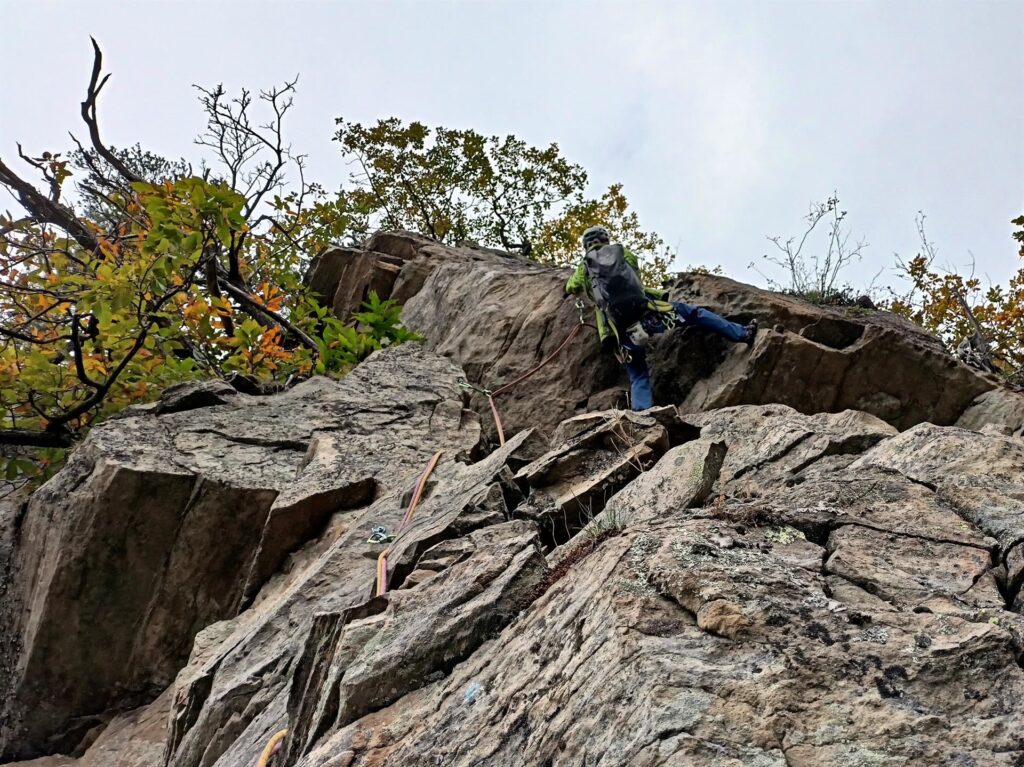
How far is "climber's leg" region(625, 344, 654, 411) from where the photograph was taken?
28.0 ft

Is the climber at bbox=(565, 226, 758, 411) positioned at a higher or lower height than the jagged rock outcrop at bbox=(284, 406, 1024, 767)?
higher

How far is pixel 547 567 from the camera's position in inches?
159

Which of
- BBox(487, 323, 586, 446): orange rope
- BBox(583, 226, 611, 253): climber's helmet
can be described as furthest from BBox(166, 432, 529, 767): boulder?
BBox(583, 226, 611, 253): climber's helmet

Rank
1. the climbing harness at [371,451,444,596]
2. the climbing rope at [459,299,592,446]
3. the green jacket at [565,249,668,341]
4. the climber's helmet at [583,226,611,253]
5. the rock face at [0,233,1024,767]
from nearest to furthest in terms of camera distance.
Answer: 1. the rock face at [0,233,1024,767]
2. the climbing harness at [371,451,444,596]
3. the green jacket at [565,249,668,341]
4. the climbing rope at [459,299,592,446]
5. the climber's helmet at [583,226,611,253]

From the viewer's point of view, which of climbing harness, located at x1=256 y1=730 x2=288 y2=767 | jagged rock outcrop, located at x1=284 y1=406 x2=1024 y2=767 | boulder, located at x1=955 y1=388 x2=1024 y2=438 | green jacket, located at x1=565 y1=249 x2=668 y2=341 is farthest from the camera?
green jacket, located at x1=565 y1=249 x2=668 y2=341

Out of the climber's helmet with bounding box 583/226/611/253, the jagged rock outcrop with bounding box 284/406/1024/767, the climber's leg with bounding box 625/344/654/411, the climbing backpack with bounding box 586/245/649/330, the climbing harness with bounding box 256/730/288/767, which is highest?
the climber's helmet with bounding box 583/226/611/253

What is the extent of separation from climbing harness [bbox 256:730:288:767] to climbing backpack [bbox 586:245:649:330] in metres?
5.87

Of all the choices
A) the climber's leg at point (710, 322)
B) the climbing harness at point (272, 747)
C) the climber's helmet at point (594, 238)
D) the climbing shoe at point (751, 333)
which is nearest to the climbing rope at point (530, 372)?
the climber's helmet at point (594, 238)

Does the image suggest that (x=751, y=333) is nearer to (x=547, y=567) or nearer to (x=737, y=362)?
(x=737, y=362)

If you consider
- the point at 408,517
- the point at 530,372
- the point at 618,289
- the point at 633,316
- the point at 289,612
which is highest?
the point at 618,289

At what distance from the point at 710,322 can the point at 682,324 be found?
34 centimetres

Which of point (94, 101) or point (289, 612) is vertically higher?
point (94, 101)

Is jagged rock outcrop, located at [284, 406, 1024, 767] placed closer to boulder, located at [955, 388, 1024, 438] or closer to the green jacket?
boulder, located at [955, 388, 1024, 438]

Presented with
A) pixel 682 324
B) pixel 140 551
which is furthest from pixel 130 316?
pixel 682 324
